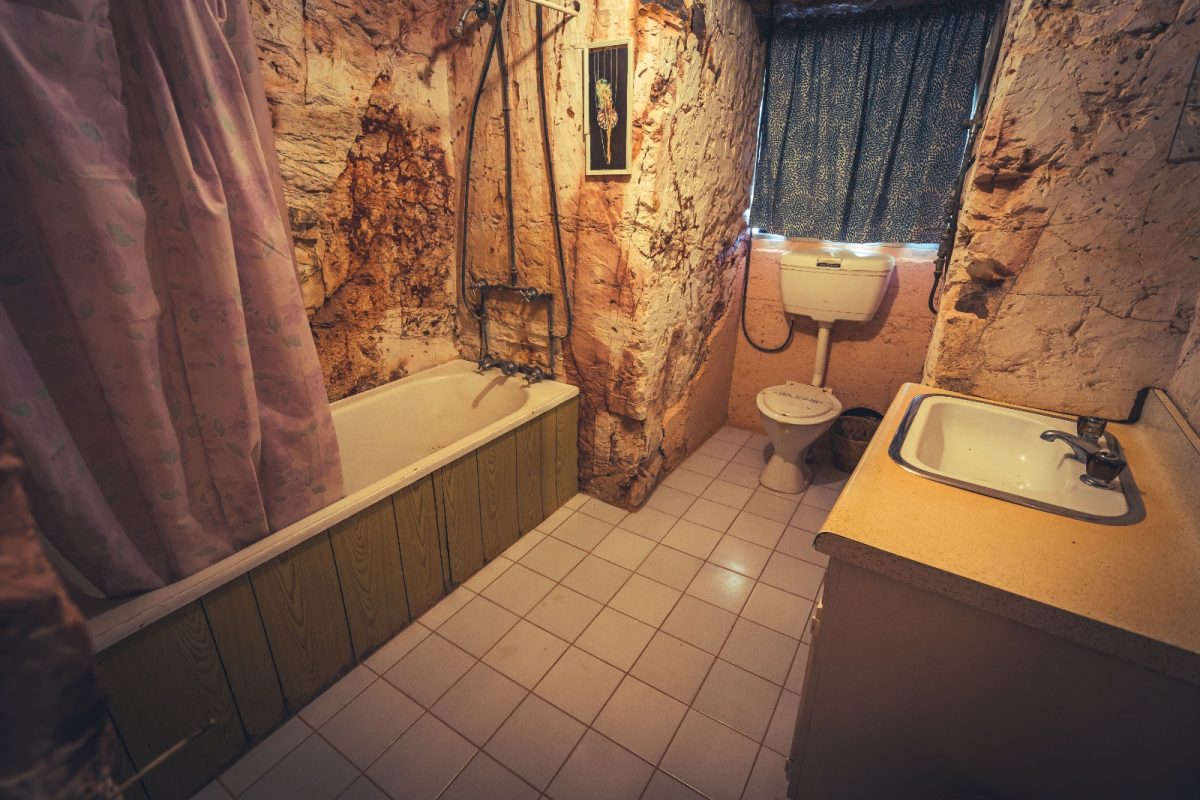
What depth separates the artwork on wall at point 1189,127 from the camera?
1110mm

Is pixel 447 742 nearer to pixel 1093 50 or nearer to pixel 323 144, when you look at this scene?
pixel 323 144

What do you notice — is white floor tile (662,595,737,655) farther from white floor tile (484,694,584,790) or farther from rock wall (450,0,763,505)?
rock wall (450,0,763,505)

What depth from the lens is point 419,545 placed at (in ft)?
5.46

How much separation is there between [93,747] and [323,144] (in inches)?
81.5

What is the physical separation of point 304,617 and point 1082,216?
2.29 m

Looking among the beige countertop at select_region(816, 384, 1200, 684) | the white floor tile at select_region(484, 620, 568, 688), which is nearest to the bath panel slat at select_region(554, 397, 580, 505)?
the white floor tile at select_region(484, 620, 568, 688)

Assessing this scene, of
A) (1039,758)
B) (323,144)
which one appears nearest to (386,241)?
(323,144)

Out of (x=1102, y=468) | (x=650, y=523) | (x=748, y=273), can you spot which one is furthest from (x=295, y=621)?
(x=748, y=273)

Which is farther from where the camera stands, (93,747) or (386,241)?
(386,241)

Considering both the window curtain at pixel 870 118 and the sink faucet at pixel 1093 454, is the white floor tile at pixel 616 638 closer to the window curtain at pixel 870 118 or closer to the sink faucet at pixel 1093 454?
the sink faucet at pixel 1093 454

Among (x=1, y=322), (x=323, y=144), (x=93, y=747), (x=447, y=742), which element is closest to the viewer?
(x=93, y=747)

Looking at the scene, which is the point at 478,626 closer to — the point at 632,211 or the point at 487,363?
the point at 487,363

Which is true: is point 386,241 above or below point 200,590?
above

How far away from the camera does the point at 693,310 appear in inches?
94.3
